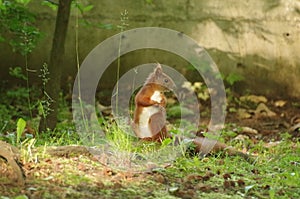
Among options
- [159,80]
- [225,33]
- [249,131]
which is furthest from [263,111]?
[159,80]

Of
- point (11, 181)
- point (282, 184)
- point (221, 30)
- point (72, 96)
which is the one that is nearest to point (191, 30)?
point (221, 30)

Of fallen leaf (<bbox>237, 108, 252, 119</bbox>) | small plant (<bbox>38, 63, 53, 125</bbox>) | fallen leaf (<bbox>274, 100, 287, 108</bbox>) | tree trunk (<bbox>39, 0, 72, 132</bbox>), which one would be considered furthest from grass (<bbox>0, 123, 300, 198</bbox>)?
fallen leaf (<bbox>274, 100, 287, 108</bbox>)

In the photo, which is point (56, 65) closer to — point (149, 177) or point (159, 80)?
point (159, 80)

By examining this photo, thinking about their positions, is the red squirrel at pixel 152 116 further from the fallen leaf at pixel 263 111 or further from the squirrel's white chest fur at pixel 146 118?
the fallen leaf at pixel 263 111

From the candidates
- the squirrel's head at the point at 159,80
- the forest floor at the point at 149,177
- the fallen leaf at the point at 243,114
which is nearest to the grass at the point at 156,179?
the forest floor at the point at 149,177

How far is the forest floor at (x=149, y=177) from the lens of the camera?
2861 millimetres

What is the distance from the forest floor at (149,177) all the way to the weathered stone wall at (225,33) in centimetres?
345

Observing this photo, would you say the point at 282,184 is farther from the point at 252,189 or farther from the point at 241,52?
the point at 241,52

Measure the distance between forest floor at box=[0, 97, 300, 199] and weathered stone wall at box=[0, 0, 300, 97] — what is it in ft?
11.3

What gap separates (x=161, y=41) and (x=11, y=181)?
4.85m

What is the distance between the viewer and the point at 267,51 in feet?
24.3

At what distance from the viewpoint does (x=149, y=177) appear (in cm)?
317

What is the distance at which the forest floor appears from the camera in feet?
9.39

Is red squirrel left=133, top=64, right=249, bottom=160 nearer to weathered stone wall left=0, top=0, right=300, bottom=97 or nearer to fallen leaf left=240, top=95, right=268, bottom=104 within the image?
fallen leaf left=240, top=95, right=268, bottom=104
